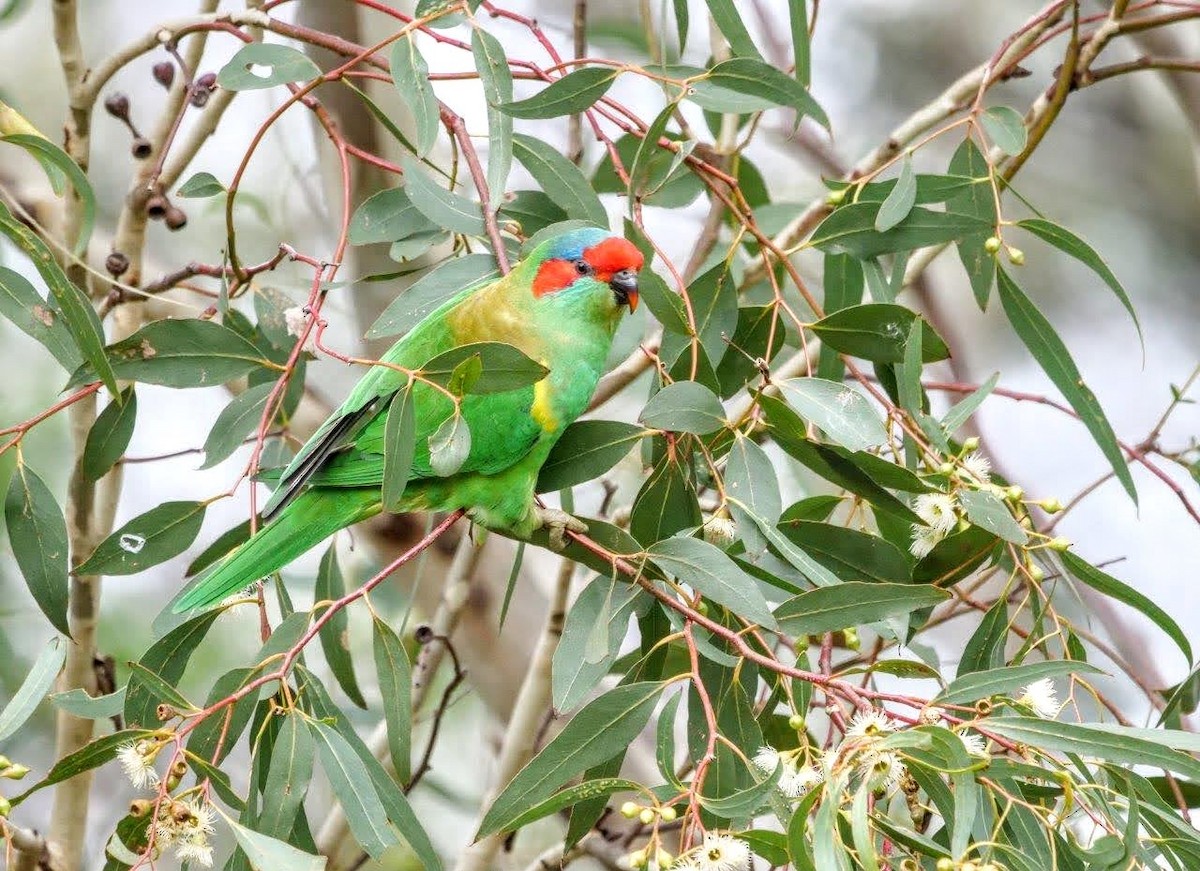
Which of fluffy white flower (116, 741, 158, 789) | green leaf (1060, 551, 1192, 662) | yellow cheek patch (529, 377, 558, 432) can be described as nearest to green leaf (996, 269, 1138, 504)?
green leaf (1060, 551, 1192, 662)

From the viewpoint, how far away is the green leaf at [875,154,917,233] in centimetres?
196

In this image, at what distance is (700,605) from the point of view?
182 centimetres

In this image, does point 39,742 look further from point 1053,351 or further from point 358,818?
point 1053,351

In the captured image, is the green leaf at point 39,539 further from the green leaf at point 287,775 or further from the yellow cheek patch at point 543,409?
the yellow cheek patch at point 543,409

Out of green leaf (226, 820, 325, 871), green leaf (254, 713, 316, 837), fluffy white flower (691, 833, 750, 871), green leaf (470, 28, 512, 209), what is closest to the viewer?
fluffy white flower (691, 833, 750, 871)

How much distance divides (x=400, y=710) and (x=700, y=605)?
472mm

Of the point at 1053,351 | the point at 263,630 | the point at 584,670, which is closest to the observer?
the point at 584,670

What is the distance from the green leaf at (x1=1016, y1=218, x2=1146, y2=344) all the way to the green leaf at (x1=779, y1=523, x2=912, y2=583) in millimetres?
541

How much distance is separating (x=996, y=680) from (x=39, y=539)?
1448mm

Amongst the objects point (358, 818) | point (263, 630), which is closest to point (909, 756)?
point (358, 818)

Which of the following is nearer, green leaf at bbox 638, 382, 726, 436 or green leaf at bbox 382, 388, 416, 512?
green leaf at bbox 382, 388, 416, 512

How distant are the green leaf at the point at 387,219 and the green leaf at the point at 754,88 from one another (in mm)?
555

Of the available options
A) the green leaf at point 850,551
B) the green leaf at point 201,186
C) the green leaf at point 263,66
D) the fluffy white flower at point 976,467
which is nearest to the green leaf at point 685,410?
the green leaf at point 850,551

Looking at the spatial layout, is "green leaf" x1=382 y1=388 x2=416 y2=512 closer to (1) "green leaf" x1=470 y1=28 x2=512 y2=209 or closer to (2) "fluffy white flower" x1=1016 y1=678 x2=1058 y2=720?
(1) "green leaf" x1=470 y1=28 x2=512 y2=209
